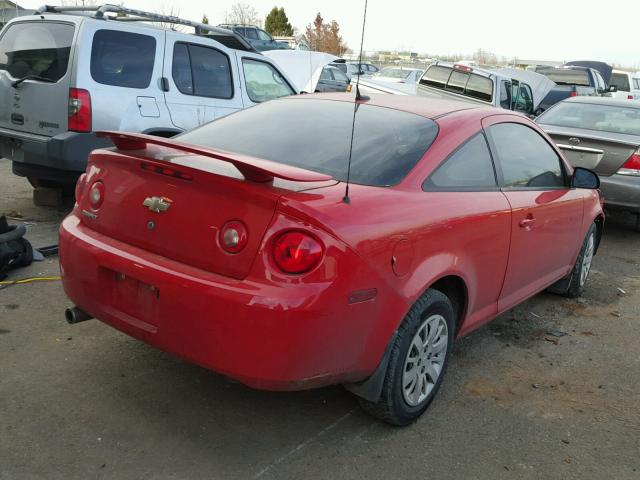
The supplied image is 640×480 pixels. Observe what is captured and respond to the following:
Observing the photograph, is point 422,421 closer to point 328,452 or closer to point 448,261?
point 328,452

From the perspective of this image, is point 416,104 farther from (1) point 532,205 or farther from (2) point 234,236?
(2) point 234,236

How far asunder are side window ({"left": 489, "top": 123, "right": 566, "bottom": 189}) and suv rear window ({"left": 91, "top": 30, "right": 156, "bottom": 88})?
3.82 meters

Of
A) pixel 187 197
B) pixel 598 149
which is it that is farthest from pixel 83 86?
pixel 598 149

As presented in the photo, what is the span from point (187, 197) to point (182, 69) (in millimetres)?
4506

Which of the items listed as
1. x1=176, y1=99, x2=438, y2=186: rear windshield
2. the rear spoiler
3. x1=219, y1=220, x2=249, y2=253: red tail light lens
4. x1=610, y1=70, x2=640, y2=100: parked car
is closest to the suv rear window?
x1=176, y1=99, x2=438, y2=186: rear windshield

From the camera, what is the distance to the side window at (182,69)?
6855 millimetres

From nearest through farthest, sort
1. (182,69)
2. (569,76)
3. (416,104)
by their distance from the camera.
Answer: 1. (416,104)
2. (182,69)
3. (569,76)

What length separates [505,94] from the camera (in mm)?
13641

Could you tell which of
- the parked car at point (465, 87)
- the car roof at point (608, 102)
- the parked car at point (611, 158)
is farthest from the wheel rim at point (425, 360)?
the parked car at point (465, 87)

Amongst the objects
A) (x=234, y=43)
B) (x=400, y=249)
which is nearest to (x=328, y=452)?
(x=400, y=249)

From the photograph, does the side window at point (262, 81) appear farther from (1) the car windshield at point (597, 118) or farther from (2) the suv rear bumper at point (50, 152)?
(1) the car windshield at point (597, 118)

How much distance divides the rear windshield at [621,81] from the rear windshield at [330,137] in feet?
78.4

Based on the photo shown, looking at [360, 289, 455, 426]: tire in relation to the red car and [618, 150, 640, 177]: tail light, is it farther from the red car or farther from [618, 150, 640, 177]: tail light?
[618, 150, 640, 177]: tail light

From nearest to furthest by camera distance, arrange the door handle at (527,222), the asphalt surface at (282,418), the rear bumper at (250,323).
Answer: the rear bumper at (250,323), the asphalt surface at (282,418), the door handle at (527,222)
